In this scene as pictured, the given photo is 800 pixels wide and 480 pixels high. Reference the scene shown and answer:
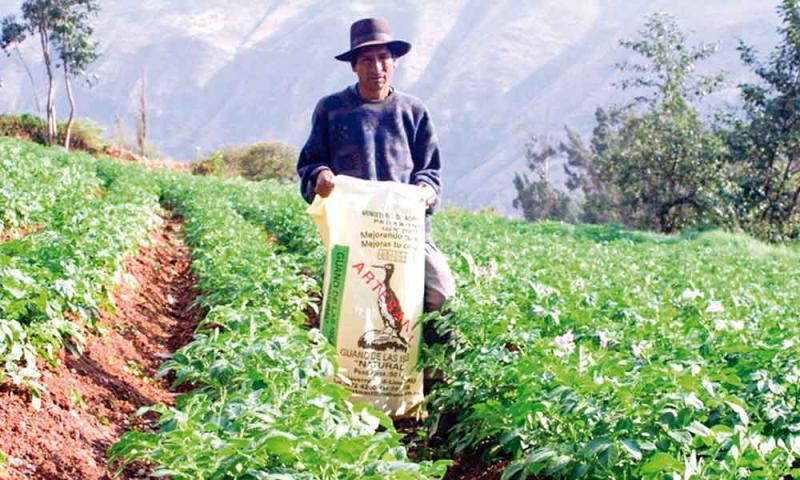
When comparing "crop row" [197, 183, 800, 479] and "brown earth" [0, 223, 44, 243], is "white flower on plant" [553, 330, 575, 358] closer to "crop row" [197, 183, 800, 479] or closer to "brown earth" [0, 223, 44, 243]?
"crop row" [197, 183, 800, 479]

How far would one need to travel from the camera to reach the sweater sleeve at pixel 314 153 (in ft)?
16.4

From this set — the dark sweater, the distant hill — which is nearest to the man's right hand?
the dark sweater

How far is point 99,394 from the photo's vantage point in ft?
15.7

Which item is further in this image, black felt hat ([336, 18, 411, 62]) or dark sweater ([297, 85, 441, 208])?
dark sweater ([297, 85, 441, 208])

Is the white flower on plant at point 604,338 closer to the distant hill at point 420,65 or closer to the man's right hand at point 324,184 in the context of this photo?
the man's right hand at point 324,184

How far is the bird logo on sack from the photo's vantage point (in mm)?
4793

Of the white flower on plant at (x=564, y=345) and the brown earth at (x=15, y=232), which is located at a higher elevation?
the brown earth at (x=15, y=232)

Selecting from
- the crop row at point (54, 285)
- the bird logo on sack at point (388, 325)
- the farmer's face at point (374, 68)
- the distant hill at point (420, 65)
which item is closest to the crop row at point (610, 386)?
→ the bird logo on sack at point (388, 325)

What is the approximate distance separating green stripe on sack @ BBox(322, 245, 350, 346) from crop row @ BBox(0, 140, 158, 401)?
122 centimetres

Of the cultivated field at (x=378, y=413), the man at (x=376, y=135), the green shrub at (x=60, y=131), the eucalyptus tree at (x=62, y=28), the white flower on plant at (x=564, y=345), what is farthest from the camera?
the eucalyptus tree at (x=62, y=28)

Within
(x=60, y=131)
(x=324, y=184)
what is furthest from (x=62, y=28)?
(x=324, y=184)

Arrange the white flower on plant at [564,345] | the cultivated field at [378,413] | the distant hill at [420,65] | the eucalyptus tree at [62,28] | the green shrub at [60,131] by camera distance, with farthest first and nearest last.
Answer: the distant hill at [420,65]
the eucalyptus tree at [62,28]
the green shrub at [60,131]
the white flower on plant at [564,345]
the cultivated field at [378,413]

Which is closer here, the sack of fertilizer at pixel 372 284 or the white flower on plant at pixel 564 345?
the white flower on plant at pixel 564 345

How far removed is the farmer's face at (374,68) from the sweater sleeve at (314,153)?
26 cm
